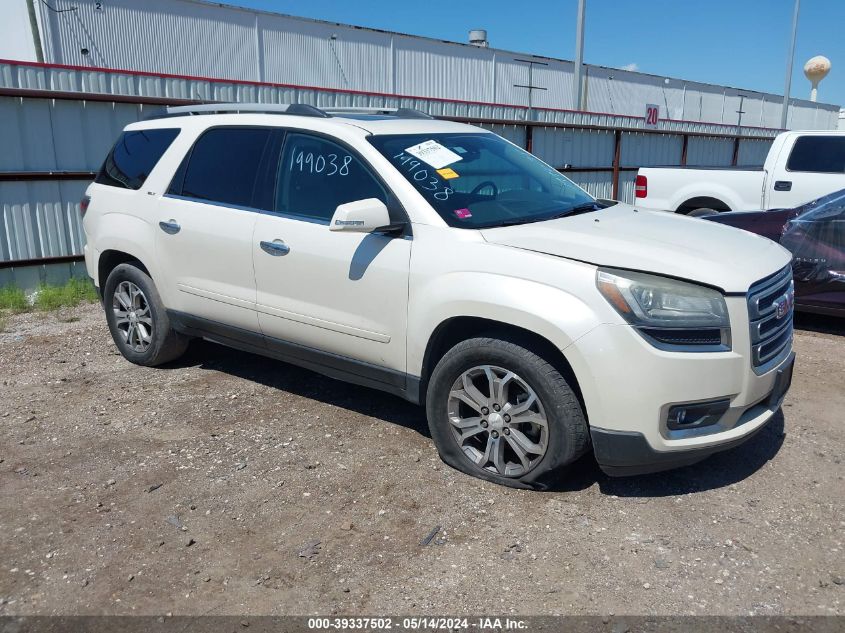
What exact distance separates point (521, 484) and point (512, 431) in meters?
0.28

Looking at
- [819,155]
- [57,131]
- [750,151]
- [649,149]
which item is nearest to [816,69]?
[750,151]

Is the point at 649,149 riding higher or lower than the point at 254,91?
lower

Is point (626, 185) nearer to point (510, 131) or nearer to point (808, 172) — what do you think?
point (510, 131)

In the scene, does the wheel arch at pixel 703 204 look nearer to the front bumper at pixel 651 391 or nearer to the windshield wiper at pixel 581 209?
the windshield wiper at pixel 581 209

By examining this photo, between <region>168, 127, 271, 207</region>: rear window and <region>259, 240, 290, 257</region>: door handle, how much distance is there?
0.99 feet

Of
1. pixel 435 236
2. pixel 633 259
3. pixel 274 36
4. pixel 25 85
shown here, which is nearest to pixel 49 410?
pixel 435 236

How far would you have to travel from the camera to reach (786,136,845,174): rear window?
881cm

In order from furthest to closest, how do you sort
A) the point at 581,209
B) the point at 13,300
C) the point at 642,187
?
the point at 642,187, the point at 13,300, the point at 581,209

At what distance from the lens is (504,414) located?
11.7 feet

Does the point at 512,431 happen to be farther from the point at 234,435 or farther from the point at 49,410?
the point at 49,410

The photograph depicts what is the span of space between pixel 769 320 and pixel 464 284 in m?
1.46

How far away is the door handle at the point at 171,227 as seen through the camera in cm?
486

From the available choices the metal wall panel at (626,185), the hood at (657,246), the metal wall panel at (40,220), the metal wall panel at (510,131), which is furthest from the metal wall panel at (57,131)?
the metal wall panel at (626,185)

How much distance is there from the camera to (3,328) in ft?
22.7
